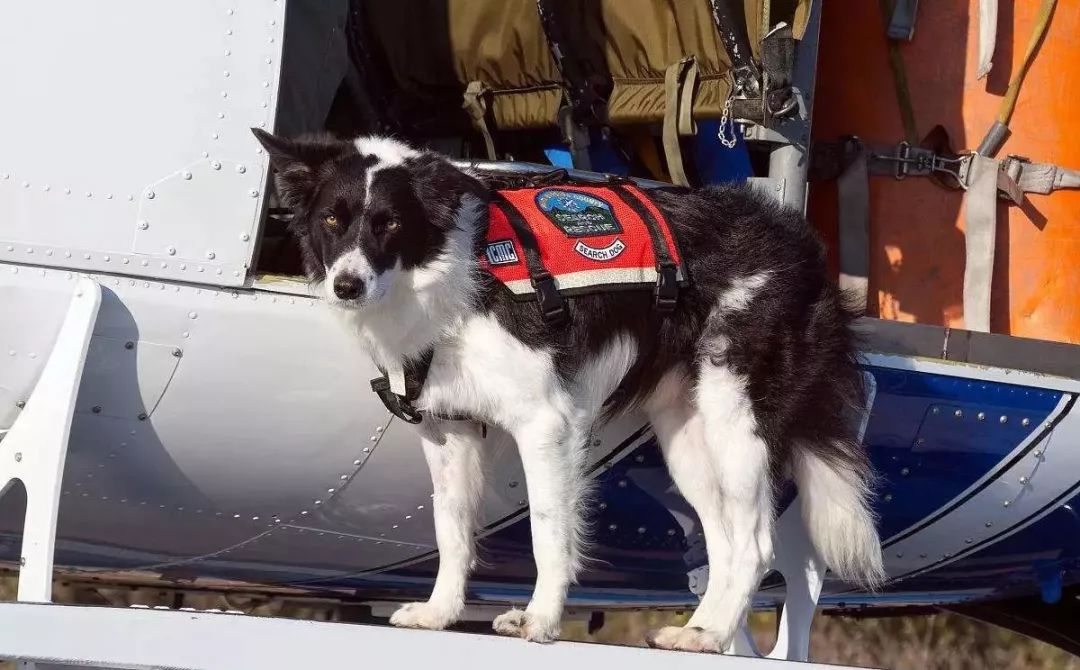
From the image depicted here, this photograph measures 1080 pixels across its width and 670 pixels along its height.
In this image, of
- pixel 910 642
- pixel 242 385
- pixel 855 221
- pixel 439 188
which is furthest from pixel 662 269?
pixel 910 642

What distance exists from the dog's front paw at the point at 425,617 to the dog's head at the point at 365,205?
0.81 m

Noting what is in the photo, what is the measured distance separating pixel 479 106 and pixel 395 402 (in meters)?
1.75

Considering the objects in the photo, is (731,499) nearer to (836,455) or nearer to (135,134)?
(836,455)

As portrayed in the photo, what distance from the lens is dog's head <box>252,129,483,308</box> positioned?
Answer: 9.07 ft

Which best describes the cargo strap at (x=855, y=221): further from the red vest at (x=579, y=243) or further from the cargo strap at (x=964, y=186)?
the red vest at (x=579, y=243)

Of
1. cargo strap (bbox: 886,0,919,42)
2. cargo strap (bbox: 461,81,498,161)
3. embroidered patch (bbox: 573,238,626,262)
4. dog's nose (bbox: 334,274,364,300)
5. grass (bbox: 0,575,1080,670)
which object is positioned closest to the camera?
dog's nose (bbox: 334,274,364,300)

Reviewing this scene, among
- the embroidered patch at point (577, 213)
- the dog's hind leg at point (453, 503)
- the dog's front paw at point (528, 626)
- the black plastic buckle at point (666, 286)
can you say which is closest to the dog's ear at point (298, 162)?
the embroidered patch at point (577, 213)

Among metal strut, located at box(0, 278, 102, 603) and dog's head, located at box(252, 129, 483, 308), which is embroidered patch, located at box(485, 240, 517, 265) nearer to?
dog's head, located at box(252, 129, 483, 308)

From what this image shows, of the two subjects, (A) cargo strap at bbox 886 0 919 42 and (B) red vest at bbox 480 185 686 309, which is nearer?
(B) red vest at bbox 480 185 686 309

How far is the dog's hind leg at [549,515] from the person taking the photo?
2.95 m

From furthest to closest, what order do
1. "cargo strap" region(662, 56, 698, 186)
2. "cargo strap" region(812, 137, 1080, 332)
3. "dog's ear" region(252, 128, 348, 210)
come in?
"cargo strap" region(812, 137, 1080, 332)
"cargo strap" region(662, 56, 698, 186)
"dog's ear" region(252, 128, 348, 210)

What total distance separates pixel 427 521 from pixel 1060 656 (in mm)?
→ 8138

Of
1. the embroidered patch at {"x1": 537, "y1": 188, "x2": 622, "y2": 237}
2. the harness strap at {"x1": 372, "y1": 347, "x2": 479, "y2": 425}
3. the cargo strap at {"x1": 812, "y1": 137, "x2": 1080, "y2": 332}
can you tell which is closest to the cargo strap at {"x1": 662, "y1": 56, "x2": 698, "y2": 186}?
the cargo strap at {"x1": 812, "y1": 137, "x2": 1080, "y2": 332}

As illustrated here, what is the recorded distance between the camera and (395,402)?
3.09 m
